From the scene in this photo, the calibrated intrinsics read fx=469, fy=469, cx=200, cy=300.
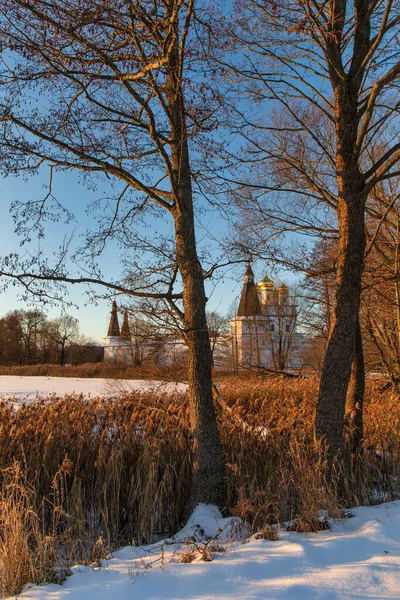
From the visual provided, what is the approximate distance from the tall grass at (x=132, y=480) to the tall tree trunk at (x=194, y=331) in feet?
0.85

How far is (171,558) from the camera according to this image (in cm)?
328

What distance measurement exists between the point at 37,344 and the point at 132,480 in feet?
209

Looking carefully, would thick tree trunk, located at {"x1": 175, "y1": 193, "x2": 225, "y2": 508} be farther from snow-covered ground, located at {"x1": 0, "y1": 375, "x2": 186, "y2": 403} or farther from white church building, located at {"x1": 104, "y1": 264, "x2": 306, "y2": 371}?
white church building, located at {"x1": 104, "y1": 264, "x2": 306, "y2": 371}

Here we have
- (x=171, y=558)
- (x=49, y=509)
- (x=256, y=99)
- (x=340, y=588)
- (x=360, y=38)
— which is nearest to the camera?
(x=340, y=588)

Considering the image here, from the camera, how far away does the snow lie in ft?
8.52

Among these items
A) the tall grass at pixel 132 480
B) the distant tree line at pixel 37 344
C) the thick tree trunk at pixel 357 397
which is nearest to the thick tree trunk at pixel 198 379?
the tall grass at pixel 132 480

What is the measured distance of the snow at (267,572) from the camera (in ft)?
8.52

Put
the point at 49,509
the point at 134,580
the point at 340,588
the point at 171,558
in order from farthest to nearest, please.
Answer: the point at 49,509 < the point at 171,558 < the point at 134,580 < the point at 340,588

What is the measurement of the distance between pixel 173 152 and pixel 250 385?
9.85 meters

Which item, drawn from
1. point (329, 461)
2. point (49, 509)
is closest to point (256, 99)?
point (329, 461)

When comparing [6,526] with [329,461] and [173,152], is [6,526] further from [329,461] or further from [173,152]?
[173,152]

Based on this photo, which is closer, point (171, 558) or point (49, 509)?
point (171, 558)

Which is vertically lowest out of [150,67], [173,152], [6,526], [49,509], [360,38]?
[49,509]

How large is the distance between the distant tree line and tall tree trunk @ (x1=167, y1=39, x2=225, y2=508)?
52341 millimetres
